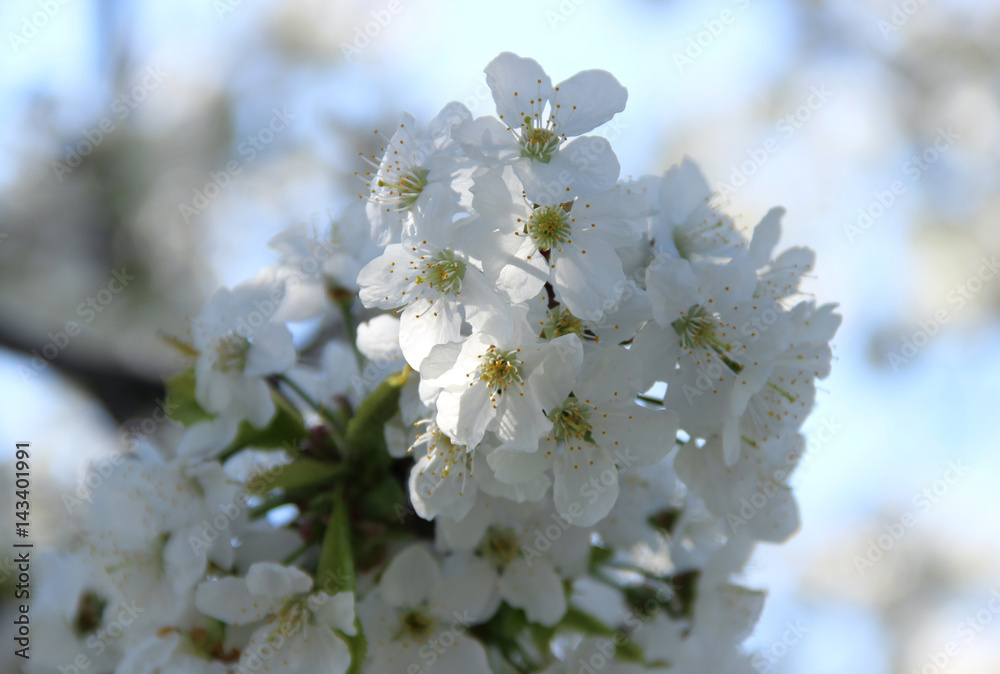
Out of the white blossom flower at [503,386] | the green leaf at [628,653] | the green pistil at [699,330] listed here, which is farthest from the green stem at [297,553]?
the green pistil at [699,330]

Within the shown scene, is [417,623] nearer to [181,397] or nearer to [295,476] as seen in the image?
[295,476]

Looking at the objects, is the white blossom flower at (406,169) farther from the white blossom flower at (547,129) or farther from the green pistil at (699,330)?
the green pistil at (699,330)

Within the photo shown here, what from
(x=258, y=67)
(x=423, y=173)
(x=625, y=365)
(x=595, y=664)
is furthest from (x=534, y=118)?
(x=258, y=67)

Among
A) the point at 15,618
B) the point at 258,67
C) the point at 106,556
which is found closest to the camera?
the point at 106,556

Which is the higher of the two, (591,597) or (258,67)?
(258,67)

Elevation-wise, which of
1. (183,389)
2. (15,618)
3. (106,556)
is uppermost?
(183,389)

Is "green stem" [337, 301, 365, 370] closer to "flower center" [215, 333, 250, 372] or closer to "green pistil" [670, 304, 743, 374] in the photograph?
"flower center" [215, 333, 250, 372]

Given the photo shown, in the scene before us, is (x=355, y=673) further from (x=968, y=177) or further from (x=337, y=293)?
(x=968, y=177)
